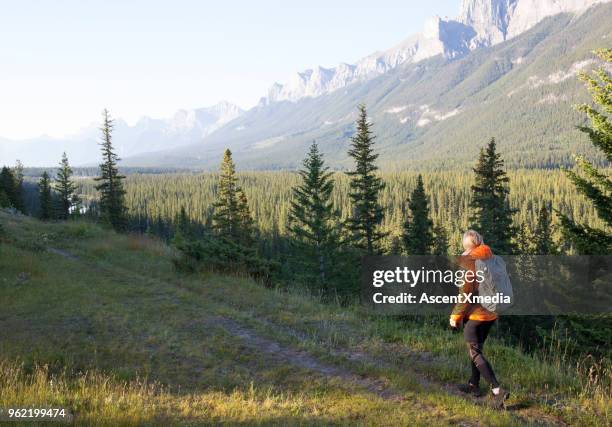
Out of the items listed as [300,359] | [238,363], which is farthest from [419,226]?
[238,363]

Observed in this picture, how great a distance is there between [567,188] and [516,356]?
475 ft

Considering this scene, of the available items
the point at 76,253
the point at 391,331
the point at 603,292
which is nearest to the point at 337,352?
the point at 391,331

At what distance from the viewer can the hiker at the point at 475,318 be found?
6.33 m

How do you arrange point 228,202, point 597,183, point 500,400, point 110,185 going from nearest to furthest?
point 500,400
point 597,183
point 228,202
point 110,185

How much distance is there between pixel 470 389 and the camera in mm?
6695

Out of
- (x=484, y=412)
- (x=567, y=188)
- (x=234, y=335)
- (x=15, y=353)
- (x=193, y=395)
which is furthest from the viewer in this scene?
(x=567, y=188)

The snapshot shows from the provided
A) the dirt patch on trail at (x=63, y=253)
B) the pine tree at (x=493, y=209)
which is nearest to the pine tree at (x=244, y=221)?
the pine tree at (x=493, y=209)

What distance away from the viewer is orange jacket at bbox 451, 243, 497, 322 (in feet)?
20.8

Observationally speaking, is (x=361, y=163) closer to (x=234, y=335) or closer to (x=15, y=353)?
(x=234, y=335)

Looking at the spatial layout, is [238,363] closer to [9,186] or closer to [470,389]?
[470,389]

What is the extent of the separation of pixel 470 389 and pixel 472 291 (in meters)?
1.69

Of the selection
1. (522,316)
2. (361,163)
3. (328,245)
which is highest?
(361,163)

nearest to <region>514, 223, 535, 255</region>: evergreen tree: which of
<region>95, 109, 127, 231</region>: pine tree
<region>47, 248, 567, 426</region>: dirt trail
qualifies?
<region>47, 248, 567, 426</region>: dirt trail

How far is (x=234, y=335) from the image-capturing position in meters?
9.19
